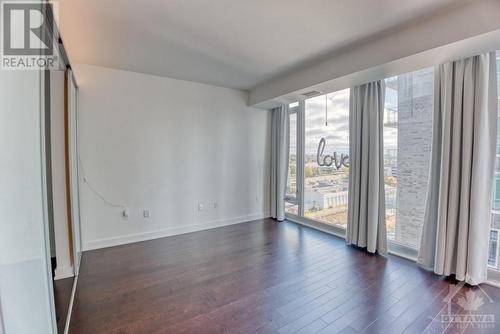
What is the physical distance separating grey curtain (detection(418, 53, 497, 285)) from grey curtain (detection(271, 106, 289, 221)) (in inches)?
101

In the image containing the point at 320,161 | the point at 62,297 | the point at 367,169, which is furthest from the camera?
the point at 320,161

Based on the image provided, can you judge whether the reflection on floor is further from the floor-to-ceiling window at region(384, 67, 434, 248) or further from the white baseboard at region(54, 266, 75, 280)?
the floor-to-ceiling window at region(384, 67, 434, 248)

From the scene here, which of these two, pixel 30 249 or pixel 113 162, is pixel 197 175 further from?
pixel 30 249

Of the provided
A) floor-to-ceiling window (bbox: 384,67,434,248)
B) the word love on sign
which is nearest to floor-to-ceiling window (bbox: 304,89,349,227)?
the word love on sign

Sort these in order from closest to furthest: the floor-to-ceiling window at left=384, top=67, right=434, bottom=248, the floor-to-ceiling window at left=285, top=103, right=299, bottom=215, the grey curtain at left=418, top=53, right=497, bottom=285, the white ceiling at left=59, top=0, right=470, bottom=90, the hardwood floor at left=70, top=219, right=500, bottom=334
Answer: the hardwood floor at left=70, top=219, right=500, bottom=334
the white ceiling at left=59, top=0, right=470, bottom=90
the grey curtain at left=418, top=53, right=497, bottom=285
the floor-to-ceiling window at left=384, top=67, right=434, bottom=248
the floor-to-ceiling window at left=285, top=103, right=299, bottom=215

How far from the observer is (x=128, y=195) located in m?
3.63

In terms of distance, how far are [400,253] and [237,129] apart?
342 centimetres

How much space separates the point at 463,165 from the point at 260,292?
252 centimetres

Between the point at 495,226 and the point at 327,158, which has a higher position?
the point at 327,158

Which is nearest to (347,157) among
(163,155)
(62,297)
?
(163,155)

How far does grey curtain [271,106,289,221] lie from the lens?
4.82m

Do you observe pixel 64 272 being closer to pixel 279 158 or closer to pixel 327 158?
pixel 279 158

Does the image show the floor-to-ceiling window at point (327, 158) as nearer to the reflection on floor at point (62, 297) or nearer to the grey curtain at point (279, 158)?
the grey curtain at point (279, 158)

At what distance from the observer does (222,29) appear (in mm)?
2410
